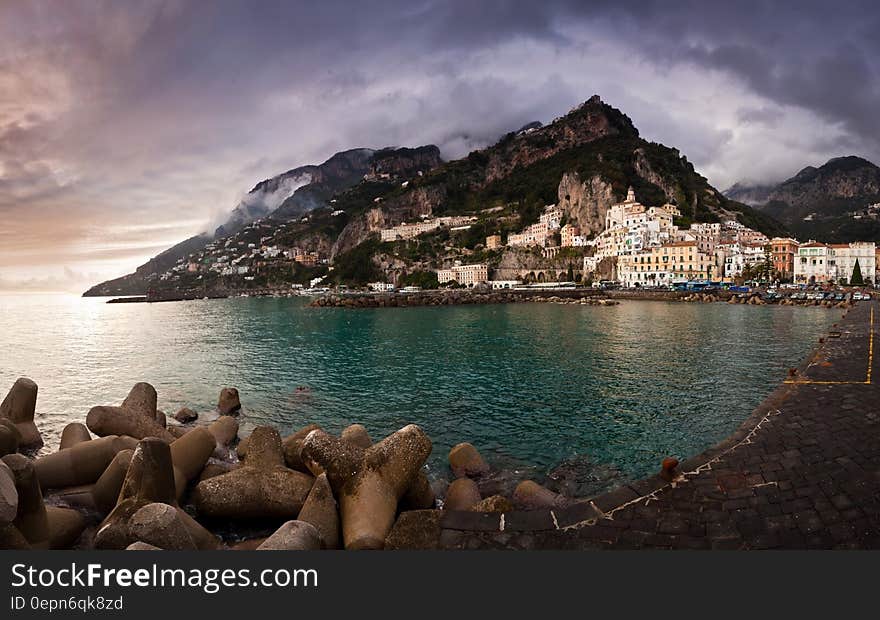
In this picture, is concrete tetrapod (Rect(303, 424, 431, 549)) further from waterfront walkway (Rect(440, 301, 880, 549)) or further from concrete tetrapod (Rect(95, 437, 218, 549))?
concrete tetrapod (Rect(95, 437, 218, 549))

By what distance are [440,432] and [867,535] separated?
1074 cm

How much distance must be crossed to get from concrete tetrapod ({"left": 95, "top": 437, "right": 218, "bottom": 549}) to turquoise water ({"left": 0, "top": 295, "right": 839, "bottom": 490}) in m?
6.69

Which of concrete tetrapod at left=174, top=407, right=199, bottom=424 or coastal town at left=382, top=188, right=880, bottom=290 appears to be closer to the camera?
concrete tetrapod at left=174, top=407, right=199, bottom=424

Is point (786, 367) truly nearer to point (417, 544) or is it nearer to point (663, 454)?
point (663, 454)

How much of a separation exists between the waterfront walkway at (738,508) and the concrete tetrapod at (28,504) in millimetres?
5702

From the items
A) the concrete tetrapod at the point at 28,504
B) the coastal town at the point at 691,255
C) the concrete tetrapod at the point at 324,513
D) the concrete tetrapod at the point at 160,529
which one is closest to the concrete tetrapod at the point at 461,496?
the concrete tetrapod at the point at 324,513

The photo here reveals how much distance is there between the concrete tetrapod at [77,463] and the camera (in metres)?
8.69

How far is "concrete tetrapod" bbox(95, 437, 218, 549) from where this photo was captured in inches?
236

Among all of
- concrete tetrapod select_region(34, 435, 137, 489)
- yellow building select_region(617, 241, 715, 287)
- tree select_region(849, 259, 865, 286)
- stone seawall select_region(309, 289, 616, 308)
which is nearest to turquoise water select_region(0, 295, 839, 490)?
concrete tetrapod select_region(34, 435, 137, 489)

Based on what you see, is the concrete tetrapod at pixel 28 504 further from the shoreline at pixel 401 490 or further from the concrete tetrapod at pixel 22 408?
the concrete tetrapod at pixel 22 408

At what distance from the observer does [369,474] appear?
23.8 ft

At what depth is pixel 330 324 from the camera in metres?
55.9

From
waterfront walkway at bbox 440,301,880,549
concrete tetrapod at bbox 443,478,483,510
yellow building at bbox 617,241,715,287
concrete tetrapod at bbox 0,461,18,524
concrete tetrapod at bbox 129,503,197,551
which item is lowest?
concrete tetrapod at bbox 443,478,483,510

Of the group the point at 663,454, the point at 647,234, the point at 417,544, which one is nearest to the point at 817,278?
the point at 647,234
